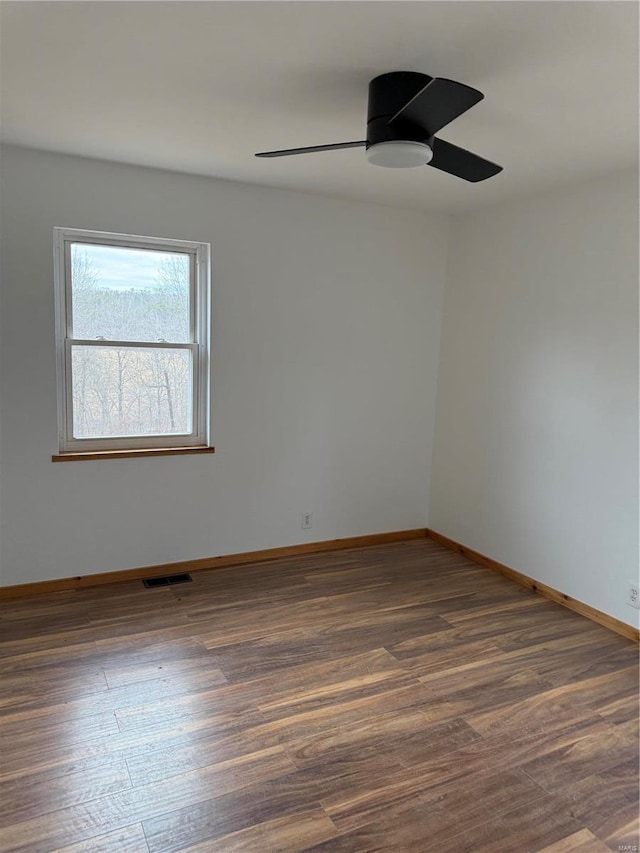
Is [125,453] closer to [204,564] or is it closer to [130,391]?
[130,391]

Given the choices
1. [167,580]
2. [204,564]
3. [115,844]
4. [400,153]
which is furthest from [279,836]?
[400,153]

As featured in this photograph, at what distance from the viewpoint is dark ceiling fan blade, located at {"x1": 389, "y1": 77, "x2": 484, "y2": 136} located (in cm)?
163

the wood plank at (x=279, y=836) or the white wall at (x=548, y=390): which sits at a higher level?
the white wall at (x=548, y=390)

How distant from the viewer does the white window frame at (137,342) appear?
3.25 meters

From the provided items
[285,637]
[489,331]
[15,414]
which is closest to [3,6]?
[15,414]

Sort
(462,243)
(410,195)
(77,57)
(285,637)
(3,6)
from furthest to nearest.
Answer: (462,243) → (410,195) → (285,637) → (77,57) → (3,6)

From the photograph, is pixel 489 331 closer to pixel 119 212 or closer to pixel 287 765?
pixel 119 212

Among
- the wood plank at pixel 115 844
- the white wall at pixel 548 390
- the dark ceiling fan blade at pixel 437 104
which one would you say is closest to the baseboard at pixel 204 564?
the white wall at pixel 548 390

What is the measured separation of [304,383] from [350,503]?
0.97 m

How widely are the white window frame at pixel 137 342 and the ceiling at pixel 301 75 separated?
488 millimetres

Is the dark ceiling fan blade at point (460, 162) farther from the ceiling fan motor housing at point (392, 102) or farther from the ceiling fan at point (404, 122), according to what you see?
the ceiling fan motor housing at point (392, 102)

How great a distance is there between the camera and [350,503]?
4234 mm

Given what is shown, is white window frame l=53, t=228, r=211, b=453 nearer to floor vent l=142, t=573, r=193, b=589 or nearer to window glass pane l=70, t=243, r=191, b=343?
window glass pane l=70, t=243, r=191, b=343

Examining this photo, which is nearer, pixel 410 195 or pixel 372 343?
pixel 410 195
